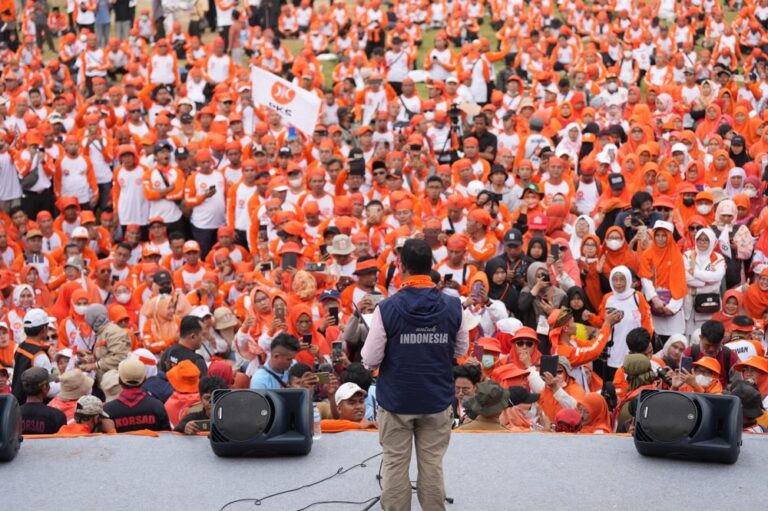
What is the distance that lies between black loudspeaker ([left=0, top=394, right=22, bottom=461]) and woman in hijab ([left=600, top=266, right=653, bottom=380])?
5.10 meters

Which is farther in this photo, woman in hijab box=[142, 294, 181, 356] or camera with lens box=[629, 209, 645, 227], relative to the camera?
camera with lens box=[629, 209, 645, 227]

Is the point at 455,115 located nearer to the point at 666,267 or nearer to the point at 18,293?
the point at 666,267

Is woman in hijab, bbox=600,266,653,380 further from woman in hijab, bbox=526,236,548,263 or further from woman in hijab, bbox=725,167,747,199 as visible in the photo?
woman in hijab, bbox=725,167,747,199

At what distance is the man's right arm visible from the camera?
5.45 meters

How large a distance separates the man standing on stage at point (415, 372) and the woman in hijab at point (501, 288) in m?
4.44

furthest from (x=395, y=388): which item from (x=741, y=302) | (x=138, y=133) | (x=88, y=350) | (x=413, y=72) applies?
(x=413, y=72)

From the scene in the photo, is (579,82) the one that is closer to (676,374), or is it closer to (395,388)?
(676,374)

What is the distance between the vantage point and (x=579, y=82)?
17328 mm

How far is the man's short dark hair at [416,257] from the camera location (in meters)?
5.42

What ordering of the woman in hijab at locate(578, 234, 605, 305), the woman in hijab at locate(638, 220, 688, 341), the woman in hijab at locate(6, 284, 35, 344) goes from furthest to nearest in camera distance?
the woman in hijab at locate(6, 284, 35, 344) → the woman in hijab at locate(578, 234, 605, 305) → the woman in hijab at locate(638, 220, 688, 341)

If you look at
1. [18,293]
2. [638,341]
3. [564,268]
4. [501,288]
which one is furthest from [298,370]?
[18,293]

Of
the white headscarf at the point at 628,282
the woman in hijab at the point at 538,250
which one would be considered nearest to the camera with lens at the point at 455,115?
the woman in hijab at the point at 538,250

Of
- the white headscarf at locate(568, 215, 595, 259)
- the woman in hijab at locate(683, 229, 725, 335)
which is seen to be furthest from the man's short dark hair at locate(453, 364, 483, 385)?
the white headscarf at locate(568, 215, 595, 259)

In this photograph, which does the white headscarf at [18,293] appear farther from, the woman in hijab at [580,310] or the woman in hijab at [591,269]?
the woman in hijab at [591,269]
